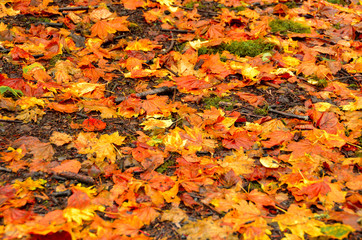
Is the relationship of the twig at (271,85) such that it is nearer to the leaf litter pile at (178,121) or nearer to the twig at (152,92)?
the leaf litter pile at (178,121)

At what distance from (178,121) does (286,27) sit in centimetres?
284

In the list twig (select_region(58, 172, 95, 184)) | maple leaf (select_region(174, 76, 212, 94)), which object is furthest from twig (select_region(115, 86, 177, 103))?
twig (select_region(58, 172, 95, 184))

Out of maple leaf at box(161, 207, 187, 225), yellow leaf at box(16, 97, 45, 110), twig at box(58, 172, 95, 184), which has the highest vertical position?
yellow leaf at box(16, 97, 45, 110)

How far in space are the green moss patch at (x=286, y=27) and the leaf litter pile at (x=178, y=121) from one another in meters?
0.02

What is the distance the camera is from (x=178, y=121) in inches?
141

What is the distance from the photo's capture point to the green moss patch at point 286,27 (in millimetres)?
5168

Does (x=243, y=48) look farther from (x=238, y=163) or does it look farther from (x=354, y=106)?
(x=238, y=163)

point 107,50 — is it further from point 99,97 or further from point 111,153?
point 111,153

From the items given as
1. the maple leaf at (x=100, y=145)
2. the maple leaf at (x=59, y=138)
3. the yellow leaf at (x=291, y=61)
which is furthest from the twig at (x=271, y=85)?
the maple leaf at (x=59, y=138)

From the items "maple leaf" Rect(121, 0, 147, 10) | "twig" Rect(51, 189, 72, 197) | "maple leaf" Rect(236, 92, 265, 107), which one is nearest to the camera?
"twig" Rect(51, 189, 72, 197)

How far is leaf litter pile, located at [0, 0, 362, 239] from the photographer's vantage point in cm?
252

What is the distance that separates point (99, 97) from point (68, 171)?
1.23 m

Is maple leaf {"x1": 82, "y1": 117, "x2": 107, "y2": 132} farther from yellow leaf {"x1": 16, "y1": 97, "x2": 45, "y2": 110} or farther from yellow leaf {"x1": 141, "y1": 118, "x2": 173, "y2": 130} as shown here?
yellow leaf {"x1": 16, "y1": 97, "x2": 45, "y2": 110}

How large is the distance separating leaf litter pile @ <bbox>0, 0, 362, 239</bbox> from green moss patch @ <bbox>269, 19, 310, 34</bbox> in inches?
0.8
